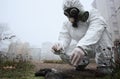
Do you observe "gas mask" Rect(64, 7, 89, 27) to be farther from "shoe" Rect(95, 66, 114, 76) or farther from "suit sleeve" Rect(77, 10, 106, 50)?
"shoe" Rect(95, 66, 114, 76)

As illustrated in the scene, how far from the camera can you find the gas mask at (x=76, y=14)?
9.03 ft

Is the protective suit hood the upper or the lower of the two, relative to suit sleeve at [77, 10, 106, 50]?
upper

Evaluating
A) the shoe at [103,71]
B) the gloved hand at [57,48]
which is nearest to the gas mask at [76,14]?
the gloved hand at [57,48]

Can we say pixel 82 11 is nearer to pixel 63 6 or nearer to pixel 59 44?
pixel 63 6

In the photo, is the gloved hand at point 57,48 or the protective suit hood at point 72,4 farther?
the protective suit hood at point 72,4

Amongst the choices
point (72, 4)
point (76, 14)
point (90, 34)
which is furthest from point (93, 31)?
point (72, 4)

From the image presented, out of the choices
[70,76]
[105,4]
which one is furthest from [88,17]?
[105,4]

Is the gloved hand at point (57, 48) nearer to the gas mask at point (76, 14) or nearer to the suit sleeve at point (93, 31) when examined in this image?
the suit sleeve at point (93, 31)

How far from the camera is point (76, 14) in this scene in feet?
9.14

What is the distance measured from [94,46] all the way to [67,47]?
1.59 feet

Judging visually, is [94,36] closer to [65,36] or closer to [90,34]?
[90,34]

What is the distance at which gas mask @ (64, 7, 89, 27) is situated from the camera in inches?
108

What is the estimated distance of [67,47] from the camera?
9.87 ft

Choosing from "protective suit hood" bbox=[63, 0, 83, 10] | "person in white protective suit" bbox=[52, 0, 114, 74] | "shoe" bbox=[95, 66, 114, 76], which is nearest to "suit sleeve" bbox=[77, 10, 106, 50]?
"person in white protective suit" bbox=[52, 0, 114, 74]
